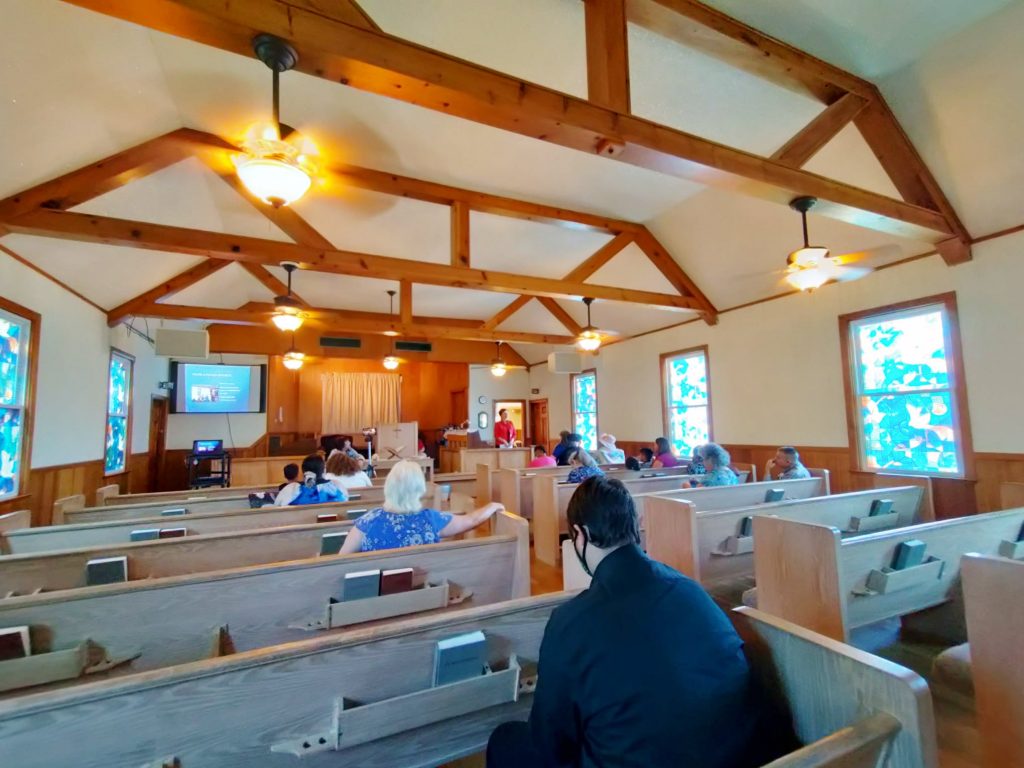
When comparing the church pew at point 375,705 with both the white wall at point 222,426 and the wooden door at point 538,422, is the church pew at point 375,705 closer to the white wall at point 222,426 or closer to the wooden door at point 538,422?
the white wall at point 222,426

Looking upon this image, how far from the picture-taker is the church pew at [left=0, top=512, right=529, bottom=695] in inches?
54.2

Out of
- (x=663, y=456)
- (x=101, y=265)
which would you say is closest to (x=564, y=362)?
(x=663, y=456)

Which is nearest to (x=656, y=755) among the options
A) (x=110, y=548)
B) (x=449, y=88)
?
(x=110, y=548)

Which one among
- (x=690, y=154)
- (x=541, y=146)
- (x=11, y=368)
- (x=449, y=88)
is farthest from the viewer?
(x=541, y=146)

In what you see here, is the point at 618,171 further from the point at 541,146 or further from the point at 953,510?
the point at 953,510

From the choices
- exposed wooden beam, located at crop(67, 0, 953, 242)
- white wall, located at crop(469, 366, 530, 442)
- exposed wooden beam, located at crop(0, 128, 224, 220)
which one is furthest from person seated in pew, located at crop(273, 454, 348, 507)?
white wall, located at crop(469, 366, 530, 442)

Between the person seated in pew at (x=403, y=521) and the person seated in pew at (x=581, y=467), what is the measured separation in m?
1.55

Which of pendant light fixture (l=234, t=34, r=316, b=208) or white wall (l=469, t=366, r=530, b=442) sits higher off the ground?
pendant light fixture (l=234, t=34, r=316, b=208)

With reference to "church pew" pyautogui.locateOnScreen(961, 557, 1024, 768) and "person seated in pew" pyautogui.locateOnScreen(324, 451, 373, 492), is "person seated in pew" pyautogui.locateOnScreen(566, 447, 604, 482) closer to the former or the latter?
"person seated in pew" pyautogui.locateOnScreen(324, 451, 373, 492)

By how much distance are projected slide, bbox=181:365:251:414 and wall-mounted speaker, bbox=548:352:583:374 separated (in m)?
5.58

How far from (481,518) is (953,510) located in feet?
13.6

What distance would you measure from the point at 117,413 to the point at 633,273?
6716mm

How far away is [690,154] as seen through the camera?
2.48 m

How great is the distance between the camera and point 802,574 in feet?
6.63
